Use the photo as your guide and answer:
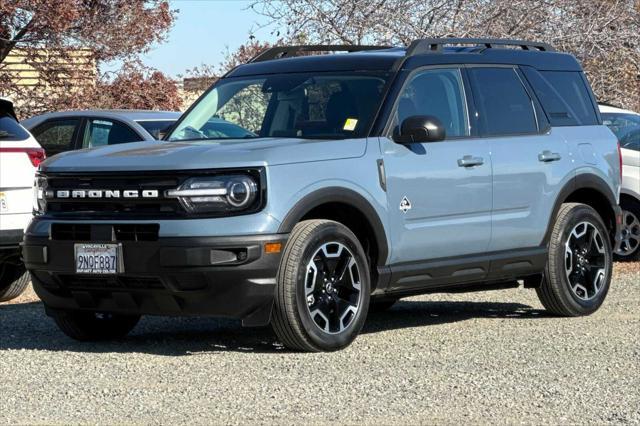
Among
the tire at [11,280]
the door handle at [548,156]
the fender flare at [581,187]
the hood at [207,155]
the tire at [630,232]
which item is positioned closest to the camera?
the hood at [207,155]

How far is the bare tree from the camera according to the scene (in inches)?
816

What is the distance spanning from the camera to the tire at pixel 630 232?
15.3 meters

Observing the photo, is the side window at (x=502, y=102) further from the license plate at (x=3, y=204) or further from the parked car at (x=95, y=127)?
the parked car at (x=95, y=127)

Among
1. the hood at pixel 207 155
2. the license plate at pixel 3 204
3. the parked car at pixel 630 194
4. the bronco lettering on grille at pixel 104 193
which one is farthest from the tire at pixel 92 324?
the parked car at pixel 630 194

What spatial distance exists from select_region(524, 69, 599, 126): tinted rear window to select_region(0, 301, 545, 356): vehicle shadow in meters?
1.50

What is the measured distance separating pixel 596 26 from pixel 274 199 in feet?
47.1

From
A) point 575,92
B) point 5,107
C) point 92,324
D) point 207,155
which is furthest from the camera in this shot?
point 5,107

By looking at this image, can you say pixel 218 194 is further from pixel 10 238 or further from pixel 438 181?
pixel 10 238

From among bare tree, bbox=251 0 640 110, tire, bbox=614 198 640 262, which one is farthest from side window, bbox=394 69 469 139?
bare tree, bbox=251 0 640 110

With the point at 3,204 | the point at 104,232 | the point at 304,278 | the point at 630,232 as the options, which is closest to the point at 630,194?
the point at 630,232

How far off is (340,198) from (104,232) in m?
1.43

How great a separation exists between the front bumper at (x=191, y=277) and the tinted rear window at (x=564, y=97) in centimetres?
302

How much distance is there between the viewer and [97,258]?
28.2ft

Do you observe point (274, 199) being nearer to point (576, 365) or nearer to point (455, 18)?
point (576, 365)
